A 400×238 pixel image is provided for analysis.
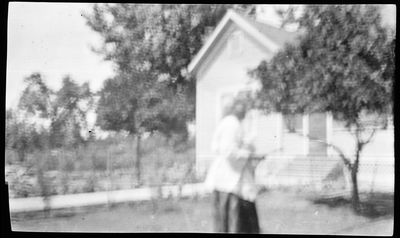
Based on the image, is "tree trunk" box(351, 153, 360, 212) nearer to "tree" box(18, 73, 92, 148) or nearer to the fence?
the fence

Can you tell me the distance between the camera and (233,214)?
215 centimetres

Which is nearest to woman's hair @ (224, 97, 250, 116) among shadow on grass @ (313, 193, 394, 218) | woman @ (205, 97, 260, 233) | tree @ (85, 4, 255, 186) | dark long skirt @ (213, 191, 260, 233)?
woman @ (205, 97, 260, 233)

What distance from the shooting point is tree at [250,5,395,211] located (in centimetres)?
208

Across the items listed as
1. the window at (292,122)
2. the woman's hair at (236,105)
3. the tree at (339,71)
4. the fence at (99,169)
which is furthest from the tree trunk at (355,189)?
the fence at (99,169)

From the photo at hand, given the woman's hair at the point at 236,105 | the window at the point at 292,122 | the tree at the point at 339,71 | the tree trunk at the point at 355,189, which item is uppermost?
the tree at the point at 339,71

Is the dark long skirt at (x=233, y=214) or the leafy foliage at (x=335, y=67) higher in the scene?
the leafy foliage at (x=335, y=67)

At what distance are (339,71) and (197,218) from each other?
1.09 meters

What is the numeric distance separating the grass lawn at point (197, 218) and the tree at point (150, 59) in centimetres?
29

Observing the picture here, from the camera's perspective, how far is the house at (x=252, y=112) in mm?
2102

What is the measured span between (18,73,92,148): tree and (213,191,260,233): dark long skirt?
2.70 ft

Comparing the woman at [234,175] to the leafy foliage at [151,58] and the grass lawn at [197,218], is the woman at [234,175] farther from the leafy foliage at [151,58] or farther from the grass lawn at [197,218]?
the leafy foliage at [151,58]

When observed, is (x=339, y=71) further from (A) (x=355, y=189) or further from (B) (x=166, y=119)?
(B) (x=166, y=119)

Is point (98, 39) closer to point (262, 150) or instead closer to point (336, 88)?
point (262, 150)

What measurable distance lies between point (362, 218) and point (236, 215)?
0.67 meters
